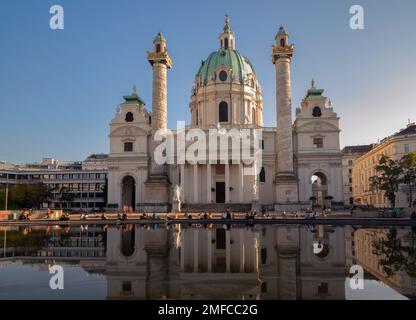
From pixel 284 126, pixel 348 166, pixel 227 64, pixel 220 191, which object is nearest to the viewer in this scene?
pixel 284 126

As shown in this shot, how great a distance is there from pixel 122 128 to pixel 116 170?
22.6 feet

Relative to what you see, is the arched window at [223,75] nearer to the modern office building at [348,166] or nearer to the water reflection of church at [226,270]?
the water reflection of church at [226,270]

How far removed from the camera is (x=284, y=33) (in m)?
55.8

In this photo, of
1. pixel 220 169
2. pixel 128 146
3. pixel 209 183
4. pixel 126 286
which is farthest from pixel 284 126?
pixel 126 286

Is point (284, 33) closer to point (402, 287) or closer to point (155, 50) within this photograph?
point (155, 50)

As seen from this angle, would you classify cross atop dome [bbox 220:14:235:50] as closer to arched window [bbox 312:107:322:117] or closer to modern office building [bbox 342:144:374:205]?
arched window [bbox 312:107:322:117]

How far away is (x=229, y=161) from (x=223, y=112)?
12654mm

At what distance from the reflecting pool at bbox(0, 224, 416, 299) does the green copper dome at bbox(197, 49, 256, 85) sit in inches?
2032

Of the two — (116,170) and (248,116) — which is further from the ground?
(248,116)

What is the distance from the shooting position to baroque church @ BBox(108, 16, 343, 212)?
177ft

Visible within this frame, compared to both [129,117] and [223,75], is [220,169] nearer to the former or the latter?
[129,117]

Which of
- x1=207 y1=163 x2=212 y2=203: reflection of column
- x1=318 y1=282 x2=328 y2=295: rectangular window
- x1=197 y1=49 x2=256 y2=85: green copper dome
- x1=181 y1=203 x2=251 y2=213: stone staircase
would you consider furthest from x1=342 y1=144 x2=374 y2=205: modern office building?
x1=318 y1=282 x2=328 y2=295: rectangular window

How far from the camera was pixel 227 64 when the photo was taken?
67.4 meters
